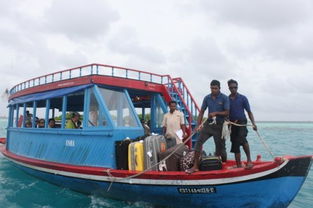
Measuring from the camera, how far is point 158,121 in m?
9.16

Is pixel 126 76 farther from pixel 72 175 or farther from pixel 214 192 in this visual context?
pixel 214 192

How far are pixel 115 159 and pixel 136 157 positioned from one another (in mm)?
582

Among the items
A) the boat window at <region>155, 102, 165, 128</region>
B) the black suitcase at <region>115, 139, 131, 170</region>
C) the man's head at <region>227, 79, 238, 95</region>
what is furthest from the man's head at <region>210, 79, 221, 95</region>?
the boat window at <region>155, 102, 165, 128</region>

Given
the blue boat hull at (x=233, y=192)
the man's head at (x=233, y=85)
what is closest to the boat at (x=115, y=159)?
the blue boat hull at (x=233, y=192)

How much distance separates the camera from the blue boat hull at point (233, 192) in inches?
181

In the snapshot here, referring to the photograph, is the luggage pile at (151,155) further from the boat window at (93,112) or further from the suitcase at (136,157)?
the boat window at (93,112)

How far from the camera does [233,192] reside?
4.78 metres

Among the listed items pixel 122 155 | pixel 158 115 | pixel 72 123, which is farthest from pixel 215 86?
pixel 72 123

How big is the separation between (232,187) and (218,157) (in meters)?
0.74

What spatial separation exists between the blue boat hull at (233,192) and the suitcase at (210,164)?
0.42m

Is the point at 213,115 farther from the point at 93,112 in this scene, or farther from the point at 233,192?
the point at 93,112

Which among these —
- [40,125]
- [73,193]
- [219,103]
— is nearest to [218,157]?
[219,103]

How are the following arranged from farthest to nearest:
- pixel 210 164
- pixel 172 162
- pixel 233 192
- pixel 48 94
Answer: pixel 48 94 < pixel 172 162 < pixel 210 164 < pixel 233 192

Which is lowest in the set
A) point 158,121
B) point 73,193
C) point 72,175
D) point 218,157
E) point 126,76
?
point 73,193
